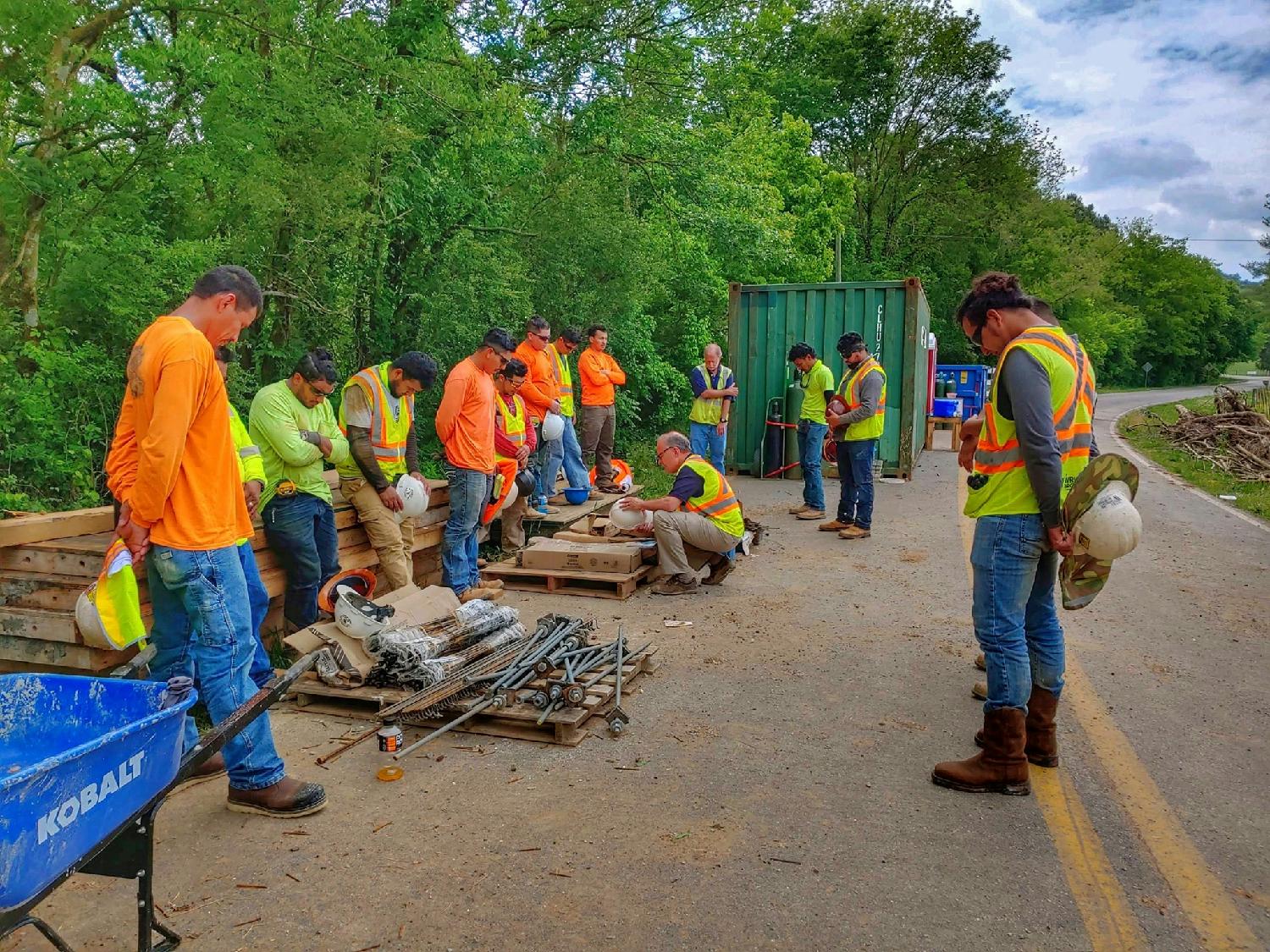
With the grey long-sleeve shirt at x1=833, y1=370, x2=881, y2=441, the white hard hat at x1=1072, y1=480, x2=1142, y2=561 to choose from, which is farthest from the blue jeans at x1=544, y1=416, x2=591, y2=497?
the white hard hat at x1=1072, y1=480, x2=1142, y2=561

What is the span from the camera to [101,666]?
15.8ft

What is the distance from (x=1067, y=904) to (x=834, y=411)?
23.4 ft

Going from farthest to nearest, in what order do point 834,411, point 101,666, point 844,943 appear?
point 834,411, point 101,666, point 844,943

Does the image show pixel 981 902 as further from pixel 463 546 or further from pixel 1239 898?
pixel 463 546

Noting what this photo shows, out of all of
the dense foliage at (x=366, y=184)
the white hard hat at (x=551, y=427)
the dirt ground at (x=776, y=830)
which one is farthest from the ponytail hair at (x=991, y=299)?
the dense foliage at (x=366, y=184)

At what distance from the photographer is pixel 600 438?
39.5 feet

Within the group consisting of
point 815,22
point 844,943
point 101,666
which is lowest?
point 844,943

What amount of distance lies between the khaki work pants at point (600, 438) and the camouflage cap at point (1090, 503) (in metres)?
7.86

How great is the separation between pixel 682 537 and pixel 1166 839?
449cm

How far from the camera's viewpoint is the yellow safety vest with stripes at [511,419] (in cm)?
802

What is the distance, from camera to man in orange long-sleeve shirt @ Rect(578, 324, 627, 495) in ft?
37.6

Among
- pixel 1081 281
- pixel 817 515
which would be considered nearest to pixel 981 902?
pixel 817 515

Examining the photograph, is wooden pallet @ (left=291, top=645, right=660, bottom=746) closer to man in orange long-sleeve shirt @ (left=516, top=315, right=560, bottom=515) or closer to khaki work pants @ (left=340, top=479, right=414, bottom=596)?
khaki work pants @ (left=340, top=479, right=414, bottom=596)

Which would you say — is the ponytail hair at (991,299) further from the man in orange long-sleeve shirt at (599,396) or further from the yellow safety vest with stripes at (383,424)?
the man in orange long-sleeve shirt at (599,396)
